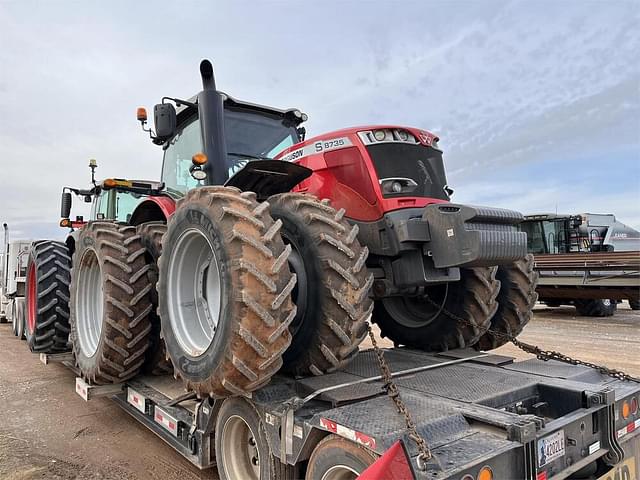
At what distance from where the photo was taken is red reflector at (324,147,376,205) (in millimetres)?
3600

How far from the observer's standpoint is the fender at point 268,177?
3.40m

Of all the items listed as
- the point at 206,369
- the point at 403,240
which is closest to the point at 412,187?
the point at 403,240

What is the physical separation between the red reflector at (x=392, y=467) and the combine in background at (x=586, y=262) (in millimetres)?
10525

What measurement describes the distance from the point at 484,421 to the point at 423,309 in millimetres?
2231

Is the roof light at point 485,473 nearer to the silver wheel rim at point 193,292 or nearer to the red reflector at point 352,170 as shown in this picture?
the silver wheel rim at point 193,292

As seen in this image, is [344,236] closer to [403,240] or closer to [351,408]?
[403,240]

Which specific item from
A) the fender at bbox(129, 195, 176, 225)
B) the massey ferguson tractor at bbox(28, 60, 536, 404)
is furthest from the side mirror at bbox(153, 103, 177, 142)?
the fender at bbox(129, 195, 176, 225)

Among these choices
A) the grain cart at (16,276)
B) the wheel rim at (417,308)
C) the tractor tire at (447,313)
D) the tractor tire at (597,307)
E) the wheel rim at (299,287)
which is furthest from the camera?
the tractor tire at (597,307)

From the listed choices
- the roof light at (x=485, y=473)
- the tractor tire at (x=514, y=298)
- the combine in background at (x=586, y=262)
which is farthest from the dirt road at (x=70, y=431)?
the combine in background at (x=586, y=262)

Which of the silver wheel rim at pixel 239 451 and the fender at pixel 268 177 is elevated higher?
the fender at pixel 268 177

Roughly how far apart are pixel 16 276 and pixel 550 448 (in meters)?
9.99

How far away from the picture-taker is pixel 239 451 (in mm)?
3055

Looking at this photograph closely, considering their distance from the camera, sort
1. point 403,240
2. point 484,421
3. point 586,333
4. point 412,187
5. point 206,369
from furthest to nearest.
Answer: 1. point 586,333
2. point 412,187
3. point 403,240
4. point 206,369
5. point 484,421

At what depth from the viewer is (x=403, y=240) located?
11.0ft
